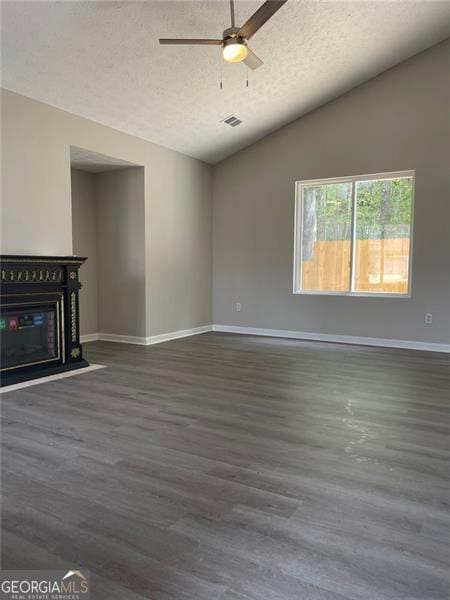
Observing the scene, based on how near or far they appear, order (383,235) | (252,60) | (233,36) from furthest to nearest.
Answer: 1. (383,235)
2. (252,60)
3. (233,36)

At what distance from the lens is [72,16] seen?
10.8 ft

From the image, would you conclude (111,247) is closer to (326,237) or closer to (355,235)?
(326,237)

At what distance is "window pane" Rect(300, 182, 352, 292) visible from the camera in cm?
597

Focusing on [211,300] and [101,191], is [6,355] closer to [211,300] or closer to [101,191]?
[101,191]

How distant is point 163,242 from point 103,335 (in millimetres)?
1638

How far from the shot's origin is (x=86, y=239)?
596 centimetres

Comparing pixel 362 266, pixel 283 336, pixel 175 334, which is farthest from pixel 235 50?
pixel 283 336

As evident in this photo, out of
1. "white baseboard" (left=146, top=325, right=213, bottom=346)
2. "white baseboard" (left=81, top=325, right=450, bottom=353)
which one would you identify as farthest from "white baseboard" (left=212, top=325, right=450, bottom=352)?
"white baseboard" (left=146, top=325, right=213, bottom=346)

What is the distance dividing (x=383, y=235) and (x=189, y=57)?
11.0 feet

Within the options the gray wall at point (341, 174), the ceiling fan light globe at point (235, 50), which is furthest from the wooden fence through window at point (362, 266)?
the ceiling fan light globe at point (235, 50)

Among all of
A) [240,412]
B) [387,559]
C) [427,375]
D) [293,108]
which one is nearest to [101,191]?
[293,108]

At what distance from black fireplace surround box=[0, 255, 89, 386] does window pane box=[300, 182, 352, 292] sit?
3471 millimetres

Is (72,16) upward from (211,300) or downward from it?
upward

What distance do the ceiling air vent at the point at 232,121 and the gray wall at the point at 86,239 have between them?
205 centimetres
